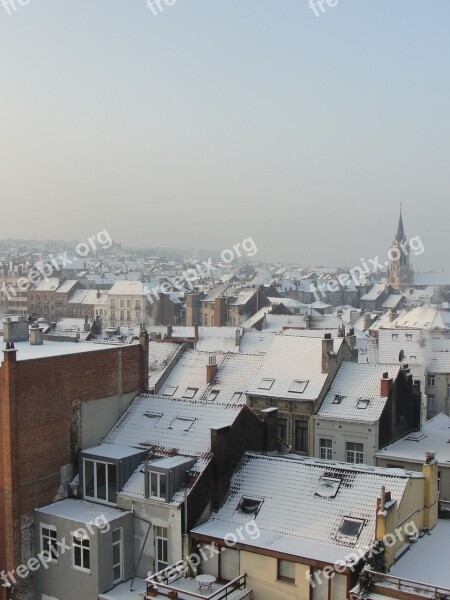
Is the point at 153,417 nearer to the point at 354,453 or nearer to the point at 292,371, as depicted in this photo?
the point at 354,453

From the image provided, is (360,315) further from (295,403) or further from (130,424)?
(130,424)

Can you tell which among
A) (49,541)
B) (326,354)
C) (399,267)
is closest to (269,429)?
(49,541)

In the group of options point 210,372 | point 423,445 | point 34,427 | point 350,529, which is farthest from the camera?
point 210,372

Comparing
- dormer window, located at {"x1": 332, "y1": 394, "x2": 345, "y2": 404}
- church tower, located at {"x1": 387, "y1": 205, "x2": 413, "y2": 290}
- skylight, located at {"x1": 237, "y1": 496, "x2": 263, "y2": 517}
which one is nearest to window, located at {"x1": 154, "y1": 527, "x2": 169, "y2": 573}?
skylight, located at {"x1": 237, "y1": 496, "x2": 263, "y2": 517}

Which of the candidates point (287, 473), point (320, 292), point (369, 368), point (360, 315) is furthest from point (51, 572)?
point (320, 292)

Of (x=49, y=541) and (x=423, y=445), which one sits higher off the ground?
(x=423, y=445)

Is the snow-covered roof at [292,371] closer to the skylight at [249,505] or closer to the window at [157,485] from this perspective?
the skylight at [249,505]
